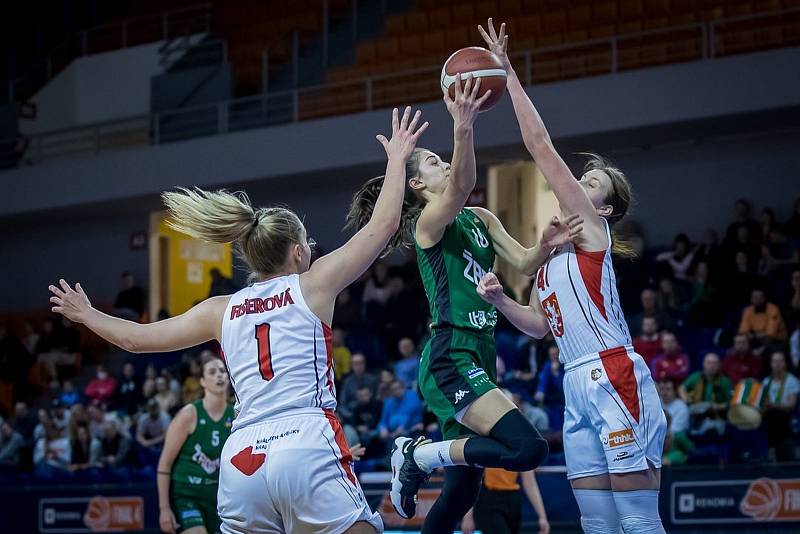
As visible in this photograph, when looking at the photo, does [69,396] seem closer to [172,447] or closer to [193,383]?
[193,383]

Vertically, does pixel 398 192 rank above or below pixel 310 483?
above

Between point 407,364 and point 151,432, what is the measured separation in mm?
3860

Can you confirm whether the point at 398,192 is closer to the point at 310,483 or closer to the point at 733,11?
the point at 310,483

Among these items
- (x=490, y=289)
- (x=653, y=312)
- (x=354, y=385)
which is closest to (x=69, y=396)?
(x=354, y=385)

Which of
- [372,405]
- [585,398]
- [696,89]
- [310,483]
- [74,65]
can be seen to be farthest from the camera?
[74,65]

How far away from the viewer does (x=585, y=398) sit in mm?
4973

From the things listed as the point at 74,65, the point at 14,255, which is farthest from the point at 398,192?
the point at 14,255

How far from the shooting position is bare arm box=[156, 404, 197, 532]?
764 centimetres

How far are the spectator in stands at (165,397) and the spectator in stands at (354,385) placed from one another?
2.89 m

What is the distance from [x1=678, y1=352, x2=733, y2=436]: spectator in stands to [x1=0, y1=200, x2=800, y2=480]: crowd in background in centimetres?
1

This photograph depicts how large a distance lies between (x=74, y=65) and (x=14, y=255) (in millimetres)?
4280

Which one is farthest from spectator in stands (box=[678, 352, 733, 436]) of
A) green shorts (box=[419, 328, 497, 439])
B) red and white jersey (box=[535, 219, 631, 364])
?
red and white jersey (box=[535, 219, 631, 364])

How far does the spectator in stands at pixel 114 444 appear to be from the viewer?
1584 centimetres

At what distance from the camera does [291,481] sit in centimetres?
389
